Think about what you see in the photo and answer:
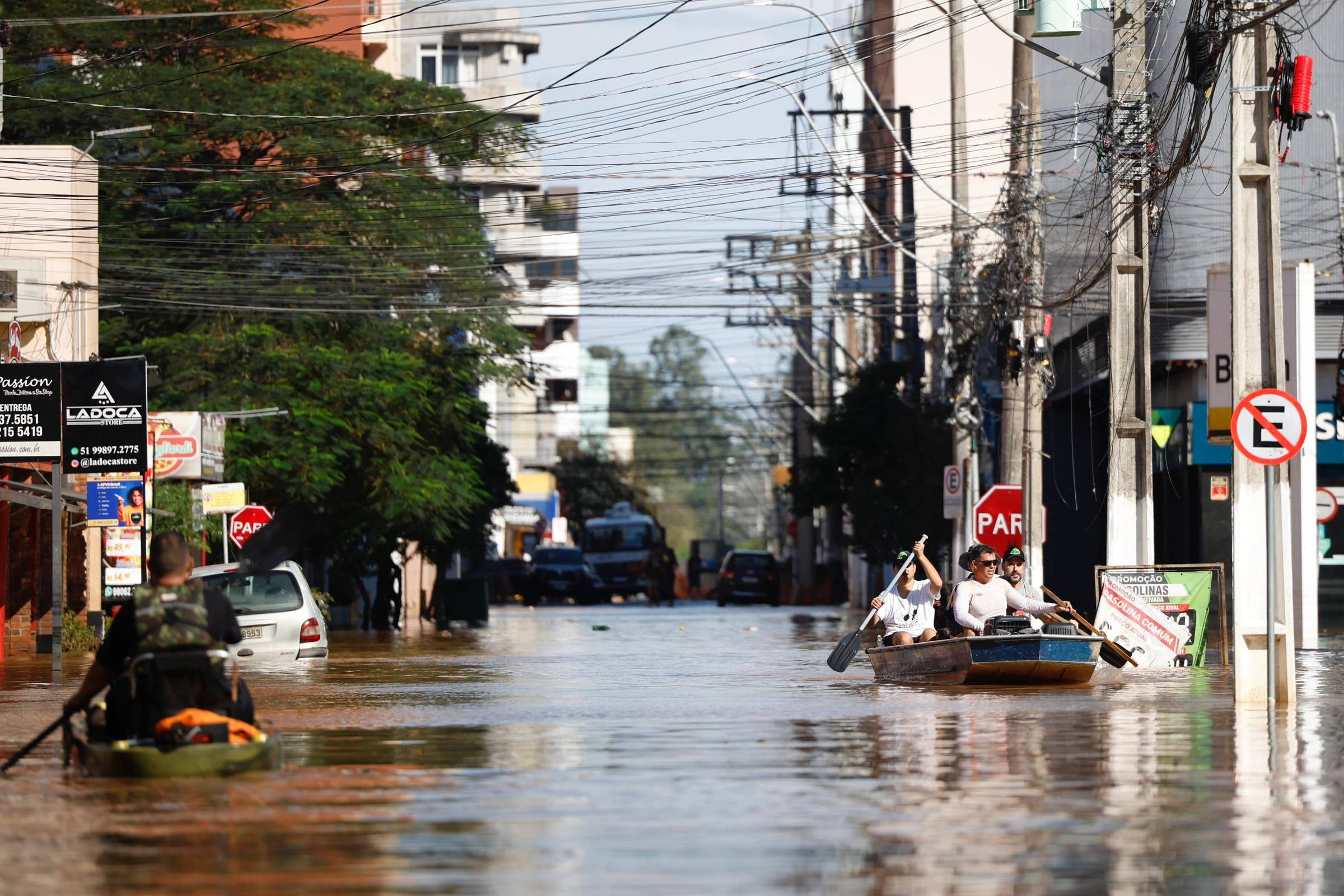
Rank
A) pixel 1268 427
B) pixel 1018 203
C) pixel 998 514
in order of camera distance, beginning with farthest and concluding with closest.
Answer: pixel 998 514 < pixel 1018 203 < pixel 1268 427

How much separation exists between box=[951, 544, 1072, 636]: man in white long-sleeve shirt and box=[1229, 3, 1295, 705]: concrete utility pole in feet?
13.9

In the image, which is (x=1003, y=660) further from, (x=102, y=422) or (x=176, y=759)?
(x=102, y=422)

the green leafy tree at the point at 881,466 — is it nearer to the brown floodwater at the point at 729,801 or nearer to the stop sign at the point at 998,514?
the stop sign at the point at 998,514

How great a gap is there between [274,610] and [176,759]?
60.2 ft

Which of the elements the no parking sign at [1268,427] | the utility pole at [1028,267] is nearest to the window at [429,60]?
the utility pole at [1028,267]

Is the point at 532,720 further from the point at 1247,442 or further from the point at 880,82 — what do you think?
the point at 880,82

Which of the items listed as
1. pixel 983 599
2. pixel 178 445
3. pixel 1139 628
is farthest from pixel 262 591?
pixel 1139 628

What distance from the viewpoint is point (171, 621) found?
12.9m

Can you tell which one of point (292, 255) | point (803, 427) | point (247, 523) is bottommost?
point (247, 523)

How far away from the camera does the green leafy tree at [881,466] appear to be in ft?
197

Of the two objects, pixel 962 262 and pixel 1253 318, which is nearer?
pixel 1253 318

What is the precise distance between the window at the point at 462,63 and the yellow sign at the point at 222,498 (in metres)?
71.8

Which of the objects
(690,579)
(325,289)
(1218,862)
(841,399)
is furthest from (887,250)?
(1218,862)

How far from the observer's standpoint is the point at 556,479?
136750mm
